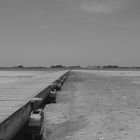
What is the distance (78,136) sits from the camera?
6.66 metres

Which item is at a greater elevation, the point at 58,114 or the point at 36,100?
the point at 36,100

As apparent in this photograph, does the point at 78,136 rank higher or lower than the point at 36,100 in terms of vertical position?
lower

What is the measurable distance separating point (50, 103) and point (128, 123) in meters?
5.22

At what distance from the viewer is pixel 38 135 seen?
5.73 m

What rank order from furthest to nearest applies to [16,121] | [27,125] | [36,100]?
1. [36,100]
2. [27,125]
3. [16,121]

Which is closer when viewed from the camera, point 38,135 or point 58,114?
point 38,135

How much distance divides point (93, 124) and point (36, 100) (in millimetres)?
2452

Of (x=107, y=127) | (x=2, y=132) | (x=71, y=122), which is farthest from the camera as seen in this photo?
(x=71, y=122)

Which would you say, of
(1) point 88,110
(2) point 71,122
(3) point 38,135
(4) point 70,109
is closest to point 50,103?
(4) point 70,109

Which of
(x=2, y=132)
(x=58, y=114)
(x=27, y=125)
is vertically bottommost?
(x=58, y=114)

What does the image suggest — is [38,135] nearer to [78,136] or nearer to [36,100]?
[36,100]

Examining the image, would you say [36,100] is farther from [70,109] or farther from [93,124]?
[70,109]

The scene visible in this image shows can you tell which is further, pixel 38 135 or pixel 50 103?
pixel 50 103

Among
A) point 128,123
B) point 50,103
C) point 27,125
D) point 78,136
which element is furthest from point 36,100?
point 50,103
